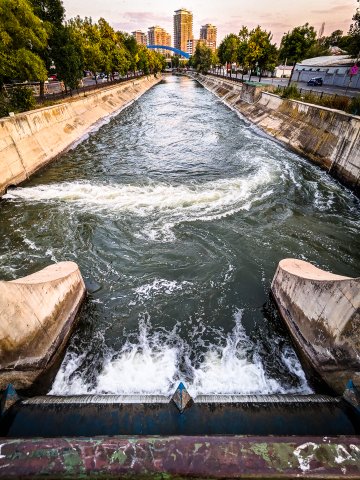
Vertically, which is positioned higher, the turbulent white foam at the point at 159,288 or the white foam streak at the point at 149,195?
the turbulent white foam at the point at 159,288

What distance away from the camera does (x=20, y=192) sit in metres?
16.8

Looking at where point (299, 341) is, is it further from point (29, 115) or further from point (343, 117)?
point (29, 115)

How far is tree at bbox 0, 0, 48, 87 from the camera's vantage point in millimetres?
20453

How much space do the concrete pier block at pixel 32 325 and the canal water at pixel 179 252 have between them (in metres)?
0.66

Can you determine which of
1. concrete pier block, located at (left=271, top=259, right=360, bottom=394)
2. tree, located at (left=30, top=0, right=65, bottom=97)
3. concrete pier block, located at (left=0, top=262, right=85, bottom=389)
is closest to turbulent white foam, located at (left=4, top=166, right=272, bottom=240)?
concrete pier block, located at (left=0, top=262, right=85, bottom=389)

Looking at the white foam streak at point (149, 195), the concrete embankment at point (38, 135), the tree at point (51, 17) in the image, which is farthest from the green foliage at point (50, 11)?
the white foam streak at point (149, 195)

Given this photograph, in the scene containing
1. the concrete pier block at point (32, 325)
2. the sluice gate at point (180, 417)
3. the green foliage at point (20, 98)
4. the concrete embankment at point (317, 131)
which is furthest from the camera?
the green foliage at point (20, 98)

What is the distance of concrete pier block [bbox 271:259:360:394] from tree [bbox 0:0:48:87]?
84.1 feet

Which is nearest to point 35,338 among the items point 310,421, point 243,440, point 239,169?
point 243,440

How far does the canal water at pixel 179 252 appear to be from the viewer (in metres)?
7.03

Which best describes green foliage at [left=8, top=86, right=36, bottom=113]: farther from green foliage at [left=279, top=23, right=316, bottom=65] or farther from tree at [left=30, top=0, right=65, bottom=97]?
green foliage at [left=279, top=23, right=316, bottom=65]

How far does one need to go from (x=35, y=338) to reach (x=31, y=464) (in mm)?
3280

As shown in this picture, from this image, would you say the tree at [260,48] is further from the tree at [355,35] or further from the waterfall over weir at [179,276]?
the waterfall over weir at [179,276]

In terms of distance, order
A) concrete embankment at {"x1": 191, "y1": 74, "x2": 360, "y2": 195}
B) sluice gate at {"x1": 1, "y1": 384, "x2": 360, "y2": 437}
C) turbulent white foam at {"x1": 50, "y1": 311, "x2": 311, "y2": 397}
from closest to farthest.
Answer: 1. sluice gate at {"x1": 1, "y1": 384, "x2": 360, "y2": 437}
2. turbulent white foam at {"x1": 50, "y1": 311, "x2": 311, "y2": 397}
3. concrete embankment at {"x1": 191, "y1": 74, "x2": 360, "y2": 195}
